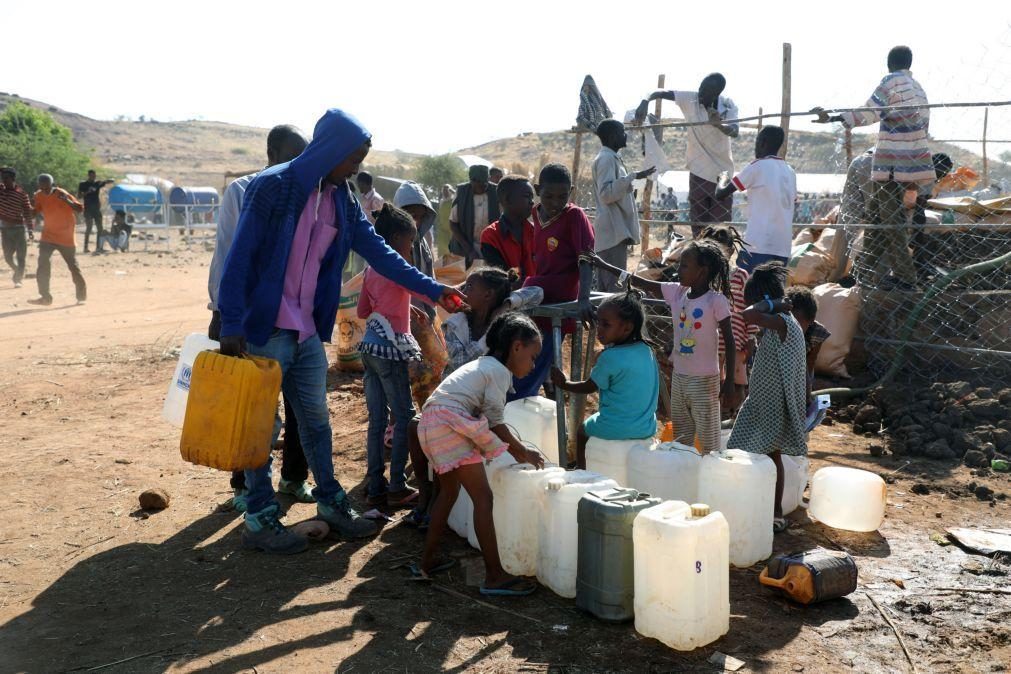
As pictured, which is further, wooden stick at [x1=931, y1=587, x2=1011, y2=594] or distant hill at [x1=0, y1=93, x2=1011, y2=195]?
distant hill at [x1=0, y1=93, x2=1011, y2=195]

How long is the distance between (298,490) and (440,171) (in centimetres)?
3487

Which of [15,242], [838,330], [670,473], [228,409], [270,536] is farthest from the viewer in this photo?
[15,242]

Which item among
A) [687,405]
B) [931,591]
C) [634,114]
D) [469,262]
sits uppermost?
[634,114]

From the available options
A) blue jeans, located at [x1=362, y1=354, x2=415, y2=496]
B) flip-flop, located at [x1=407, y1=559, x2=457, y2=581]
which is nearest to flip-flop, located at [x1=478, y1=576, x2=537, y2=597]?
flip-flop, located at [x1=407, y1=559, x2=457, y2=581]

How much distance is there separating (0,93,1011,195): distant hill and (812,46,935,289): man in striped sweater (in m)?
34.4

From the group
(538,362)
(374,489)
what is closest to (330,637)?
(374,489)

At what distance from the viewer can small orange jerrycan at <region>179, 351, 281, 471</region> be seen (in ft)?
11.9

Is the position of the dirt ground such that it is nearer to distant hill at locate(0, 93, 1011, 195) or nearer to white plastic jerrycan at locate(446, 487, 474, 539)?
white plastic jerrycan at locate(446, 487, 474, 539)

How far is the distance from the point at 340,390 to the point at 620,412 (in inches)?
146

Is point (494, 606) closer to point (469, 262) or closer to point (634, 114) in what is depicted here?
point (469, 262)

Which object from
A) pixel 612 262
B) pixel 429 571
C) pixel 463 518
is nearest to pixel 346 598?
pixel 429 571

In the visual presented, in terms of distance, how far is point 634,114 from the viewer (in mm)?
8203

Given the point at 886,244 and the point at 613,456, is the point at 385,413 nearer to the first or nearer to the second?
the point at 613,456

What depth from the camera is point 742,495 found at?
3787 millimetres
